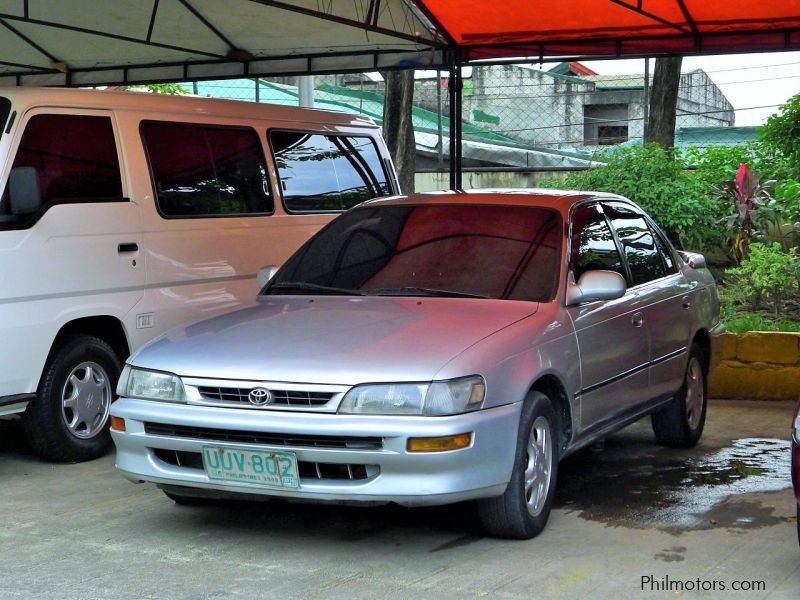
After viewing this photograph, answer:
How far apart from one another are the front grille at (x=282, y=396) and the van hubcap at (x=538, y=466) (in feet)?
3.19

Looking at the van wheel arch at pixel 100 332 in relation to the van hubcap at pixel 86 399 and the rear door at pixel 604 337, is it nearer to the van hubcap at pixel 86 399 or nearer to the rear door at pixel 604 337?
the van hubcap at pixel 86 399

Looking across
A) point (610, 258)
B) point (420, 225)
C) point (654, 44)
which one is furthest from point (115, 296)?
point (654, 44)

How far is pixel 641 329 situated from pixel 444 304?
142cm

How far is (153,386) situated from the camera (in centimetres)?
532

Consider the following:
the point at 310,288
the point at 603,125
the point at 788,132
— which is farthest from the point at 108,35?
the point at 603,125

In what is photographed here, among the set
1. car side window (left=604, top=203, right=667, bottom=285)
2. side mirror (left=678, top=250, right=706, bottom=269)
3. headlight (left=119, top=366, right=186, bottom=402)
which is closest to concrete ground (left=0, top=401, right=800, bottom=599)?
headlight (left=119, top=366, right=186, bottom=402)

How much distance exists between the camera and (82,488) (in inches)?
259

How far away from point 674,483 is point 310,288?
7.41 feet

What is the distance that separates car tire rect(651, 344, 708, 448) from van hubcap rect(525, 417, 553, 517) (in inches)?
78.1

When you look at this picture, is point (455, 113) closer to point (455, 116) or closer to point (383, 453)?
point (455, 116)

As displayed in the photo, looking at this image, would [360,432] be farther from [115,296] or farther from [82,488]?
[115,296]

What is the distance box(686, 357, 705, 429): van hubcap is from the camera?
7.55 meters

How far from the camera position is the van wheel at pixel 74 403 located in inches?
275

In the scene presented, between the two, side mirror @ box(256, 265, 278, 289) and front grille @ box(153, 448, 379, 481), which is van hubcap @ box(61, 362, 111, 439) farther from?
front grille @ box(153, 448, 379, 481)
